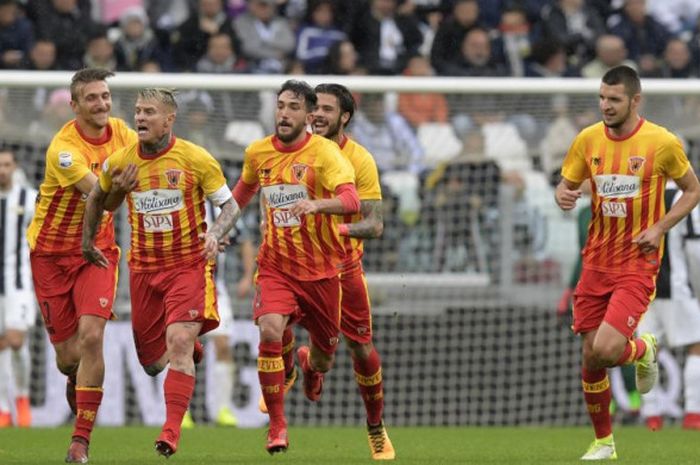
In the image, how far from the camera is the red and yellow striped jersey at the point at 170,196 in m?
9.91

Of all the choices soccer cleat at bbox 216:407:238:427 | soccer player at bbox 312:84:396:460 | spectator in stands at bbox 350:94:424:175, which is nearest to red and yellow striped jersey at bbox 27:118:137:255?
soccer player at bbox 312:84:396:460

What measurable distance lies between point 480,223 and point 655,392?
2.50 meters

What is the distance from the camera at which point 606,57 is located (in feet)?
61.0

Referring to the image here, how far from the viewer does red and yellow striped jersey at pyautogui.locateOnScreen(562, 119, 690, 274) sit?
1044 centimetres

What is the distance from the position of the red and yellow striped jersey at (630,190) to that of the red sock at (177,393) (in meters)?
2.74

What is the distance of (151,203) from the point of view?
996 cm

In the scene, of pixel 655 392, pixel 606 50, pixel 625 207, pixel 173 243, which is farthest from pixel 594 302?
pixel 606 50

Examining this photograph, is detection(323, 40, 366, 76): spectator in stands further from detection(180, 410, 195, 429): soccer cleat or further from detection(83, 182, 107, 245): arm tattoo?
detection(83, 182, 107, 245): arm tattoo

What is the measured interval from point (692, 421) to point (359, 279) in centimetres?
490

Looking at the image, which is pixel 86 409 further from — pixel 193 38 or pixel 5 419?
pixel 193 38

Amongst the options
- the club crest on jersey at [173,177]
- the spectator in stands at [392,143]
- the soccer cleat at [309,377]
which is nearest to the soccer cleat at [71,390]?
the soccer cleat at [309,377]

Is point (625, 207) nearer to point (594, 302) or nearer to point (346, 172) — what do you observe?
point (594, 302)

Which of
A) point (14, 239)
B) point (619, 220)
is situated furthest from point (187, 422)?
point (619, 220)

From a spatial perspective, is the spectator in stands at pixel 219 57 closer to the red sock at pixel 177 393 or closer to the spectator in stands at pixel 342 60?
the spectator in stands at pixel 342 60
